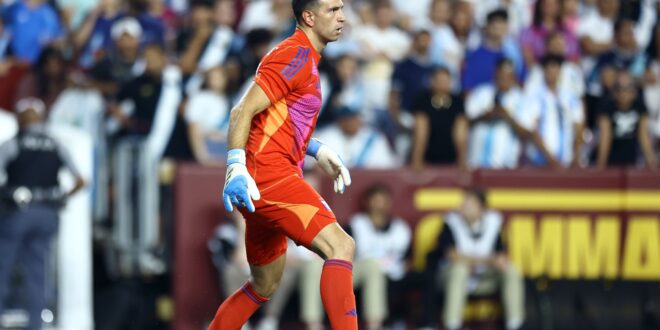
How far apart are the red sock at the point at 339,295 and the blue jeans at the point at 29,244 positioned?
583 centimetres

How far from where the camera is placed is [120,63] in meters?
13.7

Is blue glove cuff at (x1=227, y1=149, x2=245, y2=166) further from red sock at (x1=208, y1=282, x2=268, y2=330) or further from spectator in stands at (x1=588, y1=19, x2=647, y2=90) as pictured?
spectator in stands at (x1=588, y1=19, x2=647, y2=90)

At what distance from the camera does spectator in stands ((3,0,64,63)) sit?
14305 millimetres

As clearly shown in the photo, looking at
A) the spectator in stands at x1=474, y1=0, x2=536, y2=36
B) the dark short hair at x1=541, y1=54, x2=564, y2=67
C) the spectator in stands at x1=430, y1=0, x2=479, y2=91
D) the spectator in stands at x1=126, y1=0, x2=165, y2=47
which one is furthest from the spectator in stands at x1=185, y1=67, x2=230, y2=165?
the spectator in stands at x1=474, y1=0, x2=536, y2=36

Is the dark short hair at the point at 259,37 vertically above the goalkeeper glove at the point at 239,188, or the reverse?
the goalkeeper glove at the point at 239,188

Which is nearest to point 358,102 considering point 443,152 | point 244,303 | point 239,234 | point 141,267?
point 443,152

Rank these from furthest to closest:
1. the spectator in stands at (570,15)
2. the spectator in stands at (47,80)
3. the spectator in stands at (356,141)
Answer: the spectator in stands at (570,15), the spectator in stands at (47,80), the spectator in stands at (356,141)

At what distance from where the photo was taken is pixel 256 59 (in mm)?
13570

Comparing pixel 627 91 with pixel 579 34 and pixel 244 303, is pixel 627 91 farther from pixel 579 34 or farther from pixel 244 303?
pixel 244 303

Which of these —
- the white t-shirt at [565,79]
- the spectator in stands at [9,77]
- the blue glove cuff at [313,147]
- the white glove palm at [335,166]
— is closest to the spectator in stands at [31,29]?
the spectator in stands at [9,77]

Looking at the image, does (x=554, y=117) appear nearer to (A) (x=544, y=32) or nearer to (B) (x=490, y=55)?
(B) (x=490, y=55)

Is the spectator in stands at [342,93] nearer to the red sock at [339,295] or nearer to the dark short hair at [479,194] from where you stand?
the dark short hair at [479,194]

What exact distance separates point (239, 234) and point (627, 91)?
13.8ft

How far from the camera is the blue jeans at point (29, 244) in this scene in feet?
40.2
